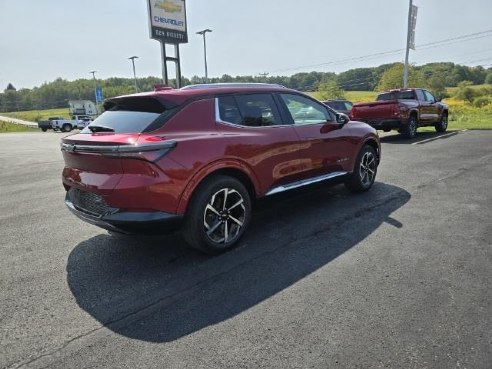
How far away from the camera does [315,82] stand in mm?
108062

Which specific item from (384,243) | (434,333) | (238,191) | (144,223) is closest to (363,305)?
(434,333)

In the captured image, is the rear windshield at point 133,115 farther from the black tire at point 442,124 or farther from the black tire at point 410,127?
the black tire at point 442,124

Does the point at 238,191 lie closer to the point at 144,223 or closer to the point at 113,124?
the point at 144,223

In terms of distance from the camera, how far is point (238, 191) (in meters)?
3.88

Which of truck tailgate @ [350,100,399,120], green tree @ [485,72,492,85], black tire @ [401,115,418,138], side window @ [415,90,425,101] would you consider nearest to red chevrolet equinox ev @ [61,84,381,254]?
truck tailgate @ [350,100,399,120]

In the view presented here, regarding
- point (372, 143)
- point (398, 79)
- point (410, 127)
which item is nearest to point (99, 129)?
point (372, 143)

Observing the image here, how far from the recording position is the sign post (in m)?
20.9

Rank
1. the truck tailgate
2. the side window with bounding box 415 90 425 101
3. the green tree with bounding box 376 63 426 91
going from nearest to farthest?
the truck tailgate, the side window with bounding box 415 90 425 101, the green tree with bounding box 376 63 426 91

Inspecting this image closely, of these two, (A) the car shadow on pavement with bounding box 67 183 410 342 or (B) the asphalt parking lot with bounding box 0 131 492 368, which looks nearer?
(B) the asphalt parking lot with bounding box 0 131 492 368

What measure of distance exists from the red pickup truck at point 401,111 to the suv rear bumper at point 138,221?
11200 millimetres

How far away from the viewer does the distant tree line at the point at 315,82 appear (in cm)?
7612

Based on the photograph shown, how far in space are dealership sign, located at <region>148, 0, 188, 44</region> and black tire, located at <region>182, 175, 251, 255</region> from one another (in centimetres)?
1982

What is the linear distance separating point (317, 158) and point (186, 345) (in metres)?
3.16

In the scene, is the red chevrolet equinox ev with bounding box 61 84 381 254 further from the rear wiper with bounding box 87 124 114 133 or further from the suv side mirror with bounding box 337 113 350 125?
the suv side mirror with bounding box 337 113 350 125
